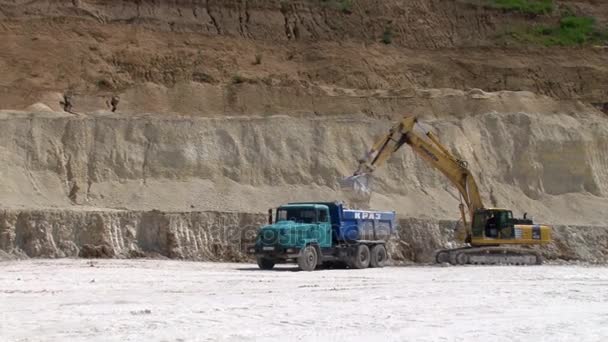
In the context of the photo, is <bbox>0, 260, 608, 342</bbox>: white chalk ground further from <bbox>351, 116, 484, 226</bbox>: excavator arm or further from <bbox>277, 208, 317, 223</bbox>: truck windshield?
<bbox>351, 116, 484, 226</bbox>: excavator arm

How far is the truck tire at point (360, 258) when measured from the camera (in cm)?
2500

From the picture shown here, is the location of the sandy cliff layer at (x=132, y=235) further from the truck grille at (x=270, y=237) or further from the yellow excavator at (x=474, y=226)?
the truck grille at (x=270, y=237)

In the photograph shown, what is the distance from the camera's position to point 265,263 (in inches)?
953

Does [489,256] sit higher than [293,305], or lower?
higher

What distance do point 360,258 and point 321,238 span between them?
1.54 metres

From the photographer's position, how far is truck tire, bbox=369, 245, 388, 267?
84.9 feet

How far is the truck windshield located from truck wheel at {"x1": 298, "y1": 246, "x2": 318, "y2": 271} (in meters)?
0.91

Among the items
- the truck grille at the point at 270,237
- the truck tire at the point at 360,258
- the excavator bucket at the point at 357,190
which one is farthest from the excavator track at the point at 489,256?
the truck grille at the point at 270,237

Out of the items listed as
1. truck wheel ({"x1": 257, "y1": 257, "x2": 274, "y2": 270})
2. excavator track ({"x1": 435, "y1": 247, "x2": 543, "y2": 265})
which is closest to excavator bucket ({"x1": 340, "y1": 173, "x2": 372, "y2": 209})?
excavator track ({"x1": 435, "y1": 247, "x2": 543, "y2": 265})

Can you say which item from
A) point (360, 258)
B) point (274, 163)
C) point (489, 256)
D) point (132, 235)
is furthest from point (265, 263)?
point (274, 163)

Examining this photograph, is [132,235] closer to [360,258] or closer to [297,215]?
[297,215]

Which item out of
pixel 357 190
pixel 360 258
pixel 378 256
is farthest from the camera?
pixel 357 190

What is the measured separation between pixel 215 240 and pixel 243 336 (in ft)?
56.5

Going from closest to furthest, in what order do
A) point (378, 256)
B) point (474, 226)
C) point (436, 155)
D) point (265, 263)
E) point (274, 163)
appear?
point (265, 263) < point (378, 256) < point (474, 226) < point (436, 155) < point (274, 163)
